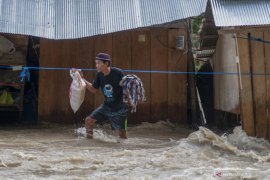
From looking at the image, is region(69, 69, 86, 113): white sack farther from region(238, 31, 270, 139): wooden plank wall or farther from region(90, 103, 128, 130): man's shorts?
region(238, 31, 270, 139): wooden plank wall

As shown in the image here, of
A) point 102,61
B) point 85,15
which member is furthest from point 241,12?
point 85,15

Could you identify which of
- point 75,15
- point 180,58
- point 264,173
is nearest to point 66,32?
point 75,15

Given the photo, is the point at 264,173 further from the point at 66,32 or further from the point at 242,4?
the point at 66,32

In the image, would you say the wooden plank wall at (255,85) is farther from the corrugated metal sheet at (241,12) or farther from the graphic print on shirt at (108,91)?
the graphic print on shirt at (108,91)

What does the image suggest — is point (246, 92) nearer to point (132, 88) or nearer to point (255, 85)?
point (255, 85)

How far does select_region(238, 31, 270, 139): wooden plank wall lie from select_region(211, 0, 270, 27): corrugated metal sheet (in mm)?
356

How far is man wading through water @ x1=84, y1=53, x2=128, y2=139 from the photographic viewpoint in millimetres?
7824

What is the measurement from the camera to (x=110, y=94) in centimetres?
792

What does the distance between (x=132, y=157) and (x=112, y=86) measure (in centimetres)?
153

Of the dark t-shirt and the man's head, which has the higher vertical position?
the man's head

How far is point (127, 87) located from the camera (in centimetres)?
773

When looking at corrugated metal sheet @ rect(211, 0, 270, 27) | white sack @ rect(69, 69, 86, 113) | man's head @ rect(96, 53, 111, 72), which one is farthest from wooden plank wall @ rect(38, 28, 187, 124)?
man's head @ rect(96, 53, 111, 72)

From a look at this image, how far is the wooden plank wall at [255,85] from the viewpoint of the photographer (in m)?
7.80

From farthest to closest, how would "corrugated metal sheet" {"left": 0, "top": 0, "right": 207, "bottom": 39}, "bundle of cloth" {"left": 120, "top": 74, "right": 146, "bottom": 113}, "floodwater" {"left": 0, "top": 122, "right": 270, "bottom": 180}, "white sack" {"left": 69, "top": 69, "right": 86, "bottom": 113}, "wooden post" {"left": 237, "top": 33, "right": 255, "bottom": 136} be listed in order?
"corrugated metal sheet" {"left": 0, "top": 0, "right": 207, "bottom": 39}, "white sack" {"left": 69, "top": 69, "right": 86, "bottom": 113}, "wooden post" {"left": 237, "top": 33, "right": 255, "bottom": 136}, "bundle of cloth" {"left": 120, "top": 74, "right": 146, "bottom": 113}, "floodwater" {"left": 0, "top": 122, "right": 270, "bottom": 180}
